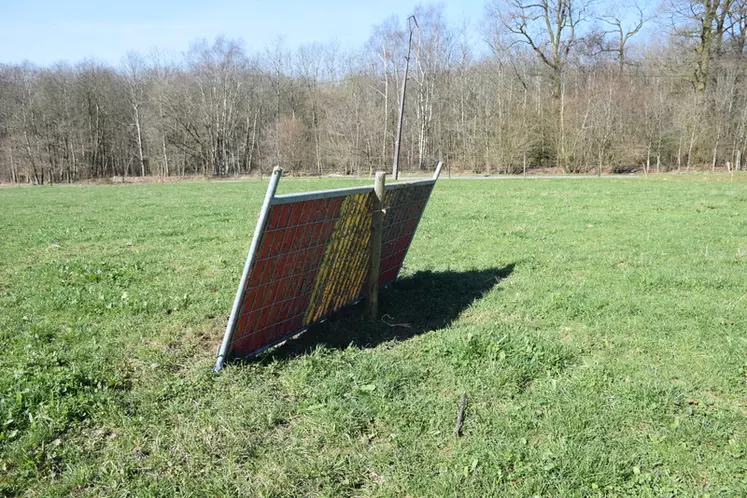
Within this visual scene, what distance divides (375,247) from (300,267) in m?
1.16

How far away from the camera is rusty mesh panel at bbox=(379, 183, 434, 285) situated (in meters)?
5.47

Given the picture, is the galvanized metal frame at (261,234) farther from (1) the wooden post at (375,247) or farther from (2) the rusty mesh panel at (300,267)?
(1) the wooden post at (375,247)

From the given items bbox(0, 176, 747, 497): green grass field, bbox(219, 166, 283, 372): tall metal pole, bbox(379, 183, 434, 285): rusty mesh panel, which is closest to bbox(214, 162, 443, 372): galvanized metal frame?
bbox(219, 166, 283, 372): tall metal pole

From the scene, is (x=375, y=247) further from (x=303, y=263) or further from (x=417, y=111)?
(x=417, y=111)

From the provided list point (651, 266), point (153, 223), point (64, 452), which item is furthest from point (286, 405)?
point (153, 223)

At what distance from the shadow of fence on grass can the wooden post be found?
16 cm

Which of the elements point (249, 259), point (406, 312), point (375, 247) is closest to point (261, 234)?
point (249, 259)

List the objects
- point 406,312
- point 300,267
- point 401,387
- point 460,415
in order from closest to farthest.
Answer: point 460,415
point 401,387
point 300,267
point 406,312

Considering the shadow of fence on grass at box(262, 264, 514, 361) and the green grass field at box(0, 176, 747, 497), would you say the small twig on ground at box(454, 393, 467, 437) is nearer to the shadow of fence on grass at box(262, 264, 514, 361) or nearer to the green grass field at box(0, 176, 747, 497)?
the green grass field at box(0, 176, 747, 497)

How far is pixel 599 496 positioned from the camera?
2.63m

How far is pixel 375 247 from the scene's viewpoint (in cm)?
525

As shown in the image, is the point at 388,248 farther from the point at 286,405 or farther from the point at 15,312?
the point at 15,312

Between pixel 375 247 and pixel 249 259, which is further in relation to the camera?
pixel 375 247

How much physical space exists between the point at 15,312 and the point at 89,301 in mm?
645
